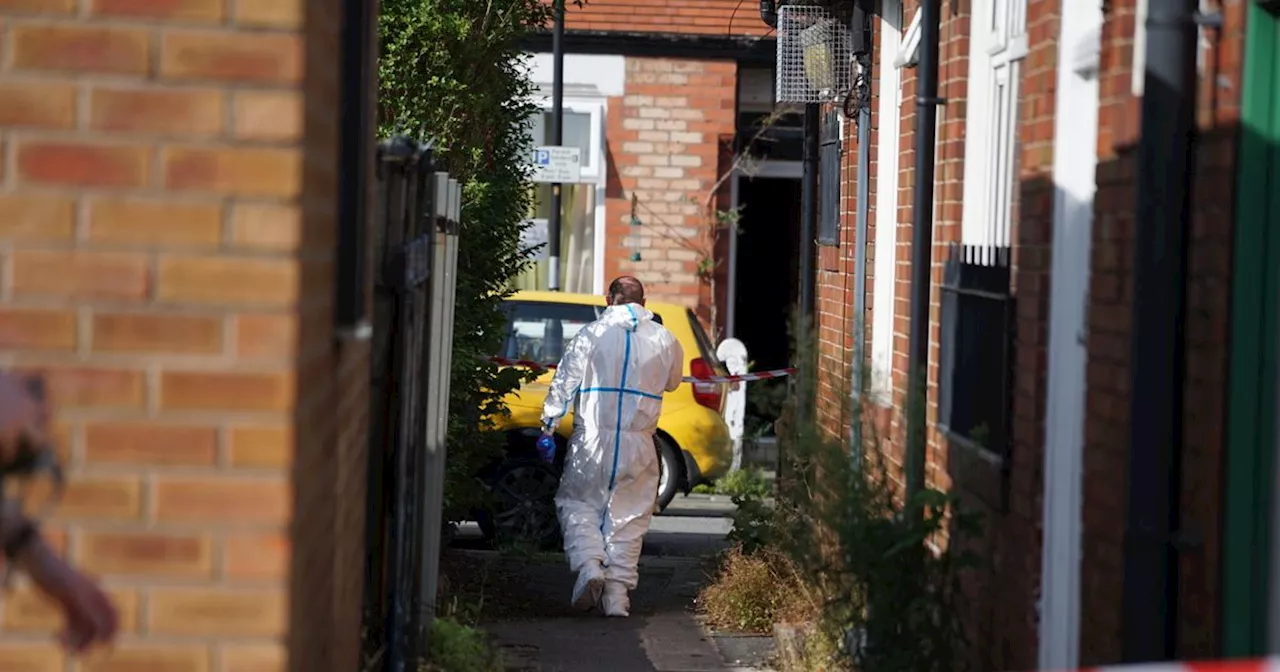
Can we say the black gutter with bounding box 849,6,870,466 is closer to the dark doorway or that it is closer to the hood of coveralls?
the hood of coveralls

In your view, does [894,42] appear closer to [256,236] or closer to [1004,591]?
[1004,591]

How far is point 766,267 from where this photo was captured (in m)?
20.6

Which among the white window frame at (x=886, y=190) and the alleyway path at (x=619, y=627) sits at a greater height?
the white window frame at (x=886, y=190)

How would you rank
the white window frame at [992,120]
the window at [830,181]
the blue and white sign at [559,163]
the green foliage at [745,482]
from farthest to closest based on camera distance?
the blue and white sign at [559,163]
the green foliage at [745,482]
the window at [830,181]
the white window frame at [992,120]

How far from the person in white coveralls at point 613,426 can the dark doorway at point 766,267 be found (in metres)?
10.1

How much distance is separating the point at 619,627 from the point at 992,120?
143 inches

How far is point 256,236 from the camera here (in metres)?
3.08

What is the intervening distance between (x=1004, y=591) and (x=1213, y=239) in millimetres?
2203

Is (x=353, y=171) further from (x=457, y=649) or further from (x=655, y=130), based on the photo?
(x=655, y=130)

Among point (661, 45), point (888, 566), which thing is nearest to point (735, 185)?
point (661, 45)

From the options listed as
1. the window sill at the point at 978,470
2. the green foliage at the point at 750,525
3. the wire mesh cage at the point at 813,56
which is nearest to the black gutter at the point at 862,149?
the wire mesh cage at the point at 813,56

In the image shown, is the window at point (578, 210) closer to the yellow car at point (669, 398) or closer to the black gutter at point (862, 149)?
the yellow car at point (669, 398)

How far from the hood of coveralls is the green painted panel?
5919mm

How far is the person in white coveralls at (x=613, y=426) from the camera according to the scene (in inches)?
393
